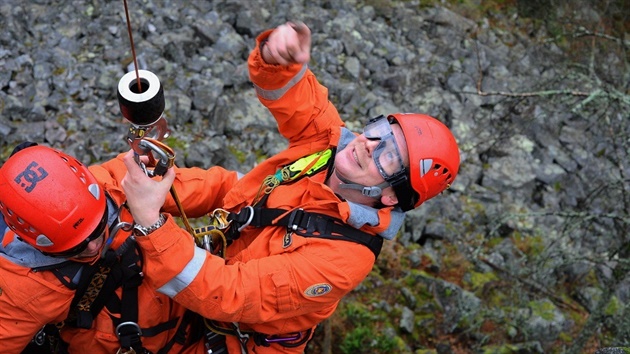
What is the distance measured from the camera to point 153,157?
3.56 metres

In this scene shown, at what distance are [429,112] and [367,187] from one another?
22.8ft

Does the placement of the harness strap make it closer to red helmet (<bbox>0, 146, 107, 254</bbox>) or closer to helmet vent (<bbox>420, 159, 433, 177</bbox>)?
red helmet (<bbox>0, 146, 107, 254</bbox>)

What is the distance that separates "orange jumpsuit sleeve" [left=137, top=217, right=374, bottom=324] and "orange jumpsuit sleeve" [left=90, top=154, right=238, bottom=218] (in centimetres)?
112

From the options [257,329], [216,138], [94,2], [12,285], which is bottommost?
[216,138]

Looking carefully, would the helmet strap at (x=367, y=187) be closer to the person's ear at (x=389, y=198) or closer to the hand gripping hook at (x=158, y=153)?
the person's ear at (x=389, y=198)

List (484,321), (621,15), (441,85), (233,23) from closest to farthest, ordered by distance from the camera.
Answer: (484,321) → (233,23) → (441,85) → (621,15)

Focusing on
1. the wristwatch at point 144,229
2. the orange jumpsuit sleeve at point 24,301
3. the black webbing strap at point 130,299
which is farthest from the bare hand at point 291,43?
the orange jumpsuit sleeve at point 24,301

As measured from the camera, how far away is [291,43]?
383 centimetres

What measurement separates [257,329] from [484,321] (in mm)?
4264

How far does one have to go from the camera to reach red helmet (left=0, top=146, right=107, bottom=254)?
353cm

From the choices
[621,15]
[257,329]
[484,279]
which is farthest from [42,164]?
[621,15]

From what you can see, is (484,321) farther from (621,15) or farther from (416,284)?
(621,15)

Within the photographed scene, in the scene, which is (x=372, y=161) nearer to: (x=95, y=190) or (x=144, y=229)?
(x=144, y=229)

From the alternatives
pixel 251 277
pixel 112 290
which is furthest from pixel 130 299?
pixel 251 277
